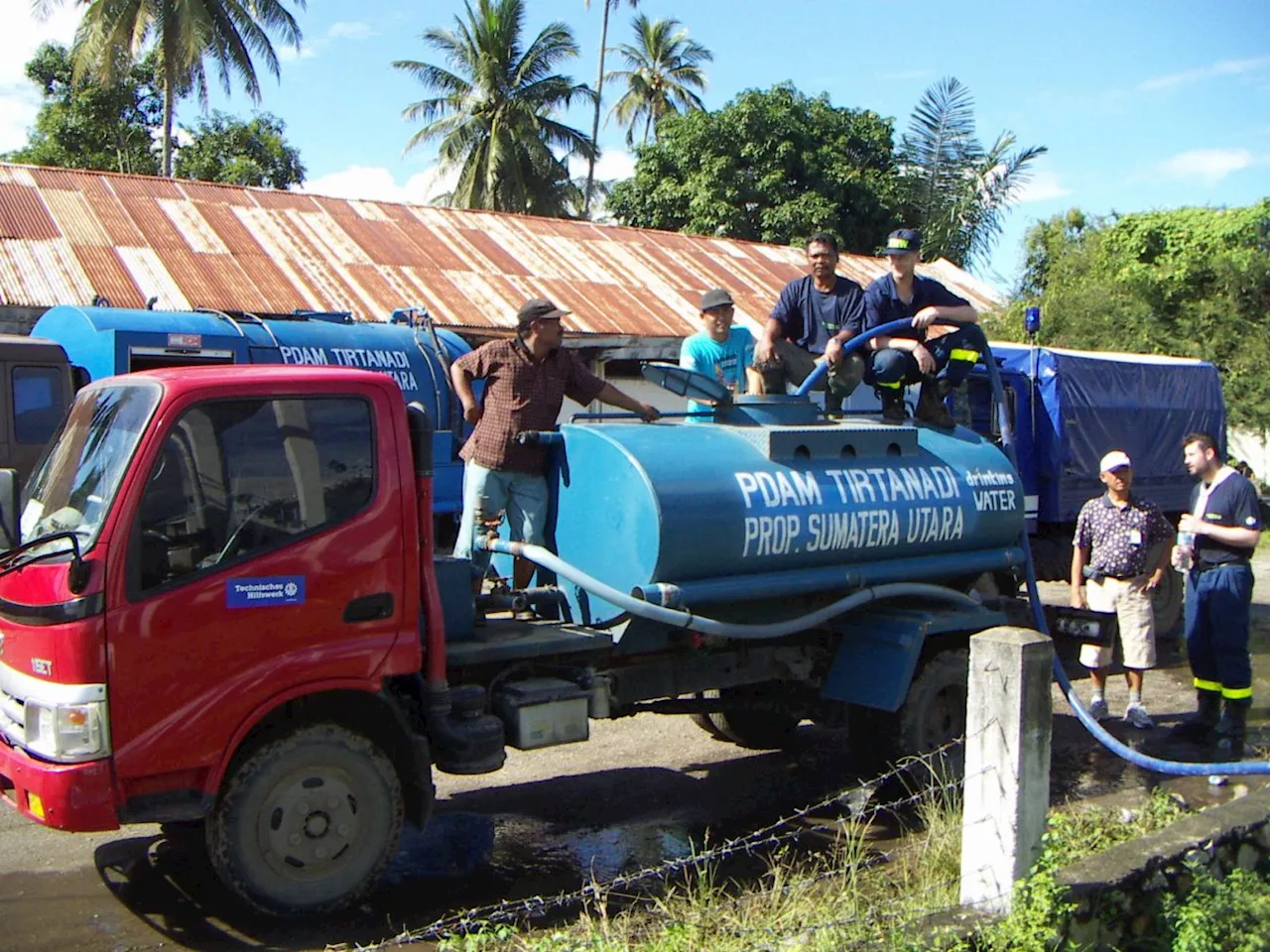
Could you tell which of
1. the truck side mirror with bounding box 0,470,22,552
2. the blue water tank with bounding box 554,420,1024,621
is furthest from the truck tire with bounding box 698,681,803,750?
the truck side mirror with bounding box 0,470,22,552

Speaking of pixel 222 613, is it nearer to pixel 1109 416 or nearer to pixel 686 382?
pixel 686 382

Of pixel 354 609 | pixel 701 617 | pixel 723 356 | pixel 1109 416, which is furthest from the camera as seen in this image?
pixel 1109 416

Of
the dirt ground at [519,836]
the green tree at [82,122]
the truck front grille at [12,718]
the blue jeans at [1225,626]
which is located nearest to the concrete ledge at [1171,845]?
the dirt ground at [519,836]

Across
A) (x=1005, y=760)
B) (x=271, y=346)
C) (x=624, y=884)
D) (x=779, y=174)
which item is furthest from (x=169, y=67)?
(x=1005, y=760)

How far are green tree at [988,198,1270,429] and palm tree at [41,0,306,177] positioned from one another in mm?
18124

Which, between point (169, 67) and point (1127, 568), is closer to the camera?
point (1127, 568)

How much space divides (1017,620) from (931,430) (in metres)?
1.22

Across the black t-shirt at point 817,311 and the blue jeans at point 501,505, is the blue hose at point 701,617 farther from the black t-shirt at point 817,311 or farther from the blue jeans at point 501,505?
the black t-shirt at point 817,311

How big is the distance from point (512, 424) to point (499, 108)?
28.0 m

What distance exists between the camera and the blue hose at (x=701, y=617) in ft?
17.3

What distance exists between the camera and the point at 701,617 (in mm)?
5508

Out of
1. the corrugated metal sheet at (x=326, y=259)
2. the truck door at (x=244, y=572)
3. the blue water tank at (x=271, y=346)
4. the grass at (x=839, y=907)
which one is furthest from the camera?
the corrugated metal sheet at (x=326, y=259)

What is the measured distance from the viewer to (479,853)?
564cm

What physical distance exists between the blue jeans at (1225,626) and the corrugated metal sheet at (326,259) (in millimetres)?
9350
